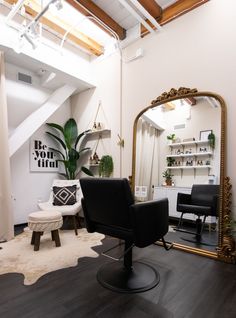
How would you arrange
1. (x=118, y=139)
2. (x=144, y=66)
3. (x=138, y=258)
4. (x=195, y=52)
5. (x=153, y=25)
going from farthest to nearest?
(x=118, y=139) → (x=144, y=66) → (x=153, y=25) → (x=195, y=52) → (x=138, y=258)

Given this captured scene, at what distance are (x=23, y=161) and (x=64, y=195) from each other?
100 cm

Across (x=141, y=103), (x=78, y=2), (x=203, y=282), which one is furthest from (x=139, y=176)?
(x=78, y=2)

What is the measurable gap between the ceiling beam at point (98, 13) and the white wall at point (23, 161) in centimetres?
156

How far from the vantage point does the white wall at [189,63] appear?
2.35 metres

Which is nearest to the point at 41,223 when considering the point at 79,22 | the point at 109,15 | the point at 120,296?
the point at 120,296

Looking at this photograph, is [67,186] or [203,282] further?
[67,186]

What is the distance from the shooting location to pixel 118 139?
137 inches

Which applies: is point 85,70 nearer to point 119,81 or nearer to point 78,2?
point 119,81

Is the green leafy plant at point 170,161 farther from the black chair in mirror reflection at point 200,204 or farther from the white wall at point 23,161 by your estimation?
the white wall at point 23,161

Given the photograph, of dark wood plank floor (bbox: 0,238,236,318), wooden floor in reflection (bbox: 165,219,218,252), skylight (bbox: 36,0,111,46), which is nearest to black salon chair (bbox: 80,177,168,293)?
dark wood plank floor (bbox: 0,238,236,318)

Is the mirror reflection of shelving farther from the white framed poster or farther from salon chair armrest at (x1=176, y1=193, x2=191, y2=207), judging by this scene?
the white framed poster

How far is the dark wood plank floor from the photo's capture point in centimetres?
139

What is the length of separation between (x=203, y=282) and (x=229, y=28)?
8.73 feet

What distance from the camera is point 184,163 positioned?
2.73 meters
